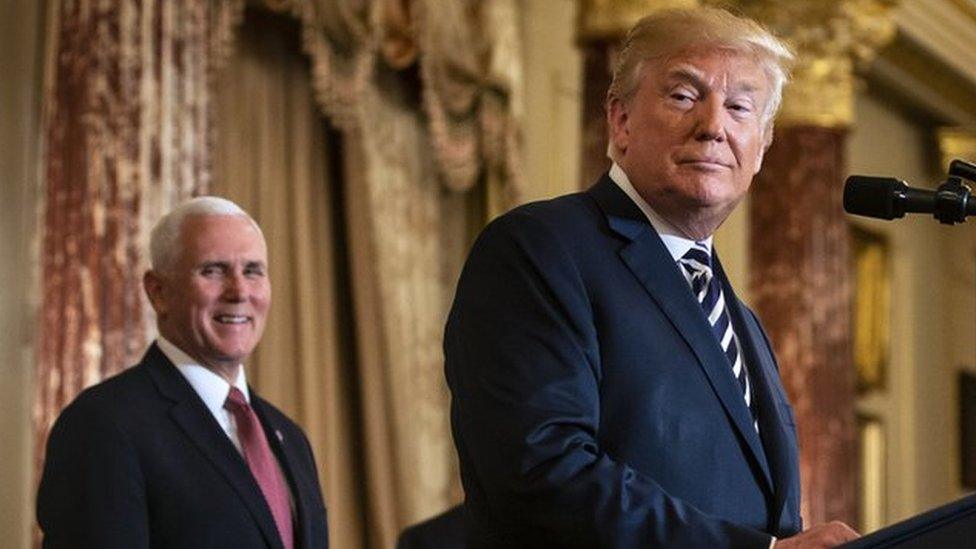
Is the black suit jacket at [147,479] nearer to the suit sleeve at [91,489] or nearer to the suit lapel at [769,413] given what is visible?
the suit sleeve at [91,489]

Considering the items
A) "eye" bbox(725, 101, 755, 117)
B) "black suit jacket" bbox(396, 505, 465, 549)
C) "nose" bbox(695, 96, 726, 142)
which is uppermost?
"eye" bbox(725, 101, 755, 117)

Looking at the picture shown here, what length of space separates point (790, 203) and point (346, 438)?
116 inches

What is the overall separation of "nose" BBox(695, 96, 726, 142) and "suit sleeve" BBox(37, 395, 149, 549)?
65.9 inches

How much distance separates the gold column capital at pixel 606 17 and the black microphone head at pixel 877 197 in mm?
6587

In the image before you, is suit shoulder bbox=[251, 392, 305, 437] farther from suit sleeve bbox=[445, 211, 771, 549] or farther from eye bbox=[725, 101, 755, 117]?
eye bbox=[725, 101, 755, 117]

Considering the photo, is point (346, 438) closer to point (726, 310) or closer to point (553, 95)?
point (553, 95)

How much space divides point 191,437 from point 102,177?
7.72ft

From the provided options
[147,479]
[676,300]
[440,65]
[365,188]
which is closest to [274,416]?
[147,479]

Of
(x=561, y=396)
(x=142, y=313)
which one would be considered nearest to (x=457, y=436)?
(x=561, y=396)

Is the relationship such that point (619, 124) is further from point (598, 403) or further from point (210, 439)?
point (210, 439)

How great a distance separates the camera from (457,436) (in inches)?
126

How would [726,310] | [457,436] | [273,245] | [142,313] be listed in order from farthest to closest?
[273,245]
[142,313]
[726,310]
[457,436]

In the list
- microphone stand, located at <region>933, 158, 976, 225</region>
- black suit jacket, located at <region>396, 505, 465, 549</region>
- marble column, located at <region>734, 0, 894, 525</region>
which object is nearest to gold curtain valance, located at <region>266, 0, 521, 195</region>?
marble column, located at <region>734, 0, 894, 525</region>

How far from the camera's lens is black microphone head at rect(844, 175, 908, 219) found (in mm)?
3141
